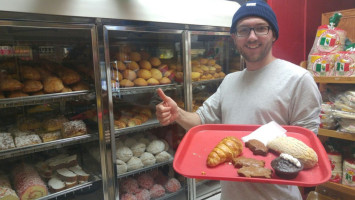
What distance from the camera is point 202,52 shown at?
291 cm

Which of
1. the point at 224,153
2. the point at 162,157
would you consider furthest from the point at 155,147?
the point at 224,153

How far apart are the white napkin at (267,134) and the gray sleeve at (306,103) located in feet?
0.58

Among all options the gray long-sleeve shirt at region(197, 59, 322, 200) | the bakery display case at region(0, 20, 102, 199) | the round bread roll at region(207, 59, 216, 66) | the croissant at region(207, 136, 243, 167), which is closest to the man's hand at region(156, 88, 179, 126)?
the gray long-sleeve shirt at region(197, 59, 322, 200)

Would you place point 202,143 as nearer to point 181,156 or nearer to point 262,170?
point 181,156

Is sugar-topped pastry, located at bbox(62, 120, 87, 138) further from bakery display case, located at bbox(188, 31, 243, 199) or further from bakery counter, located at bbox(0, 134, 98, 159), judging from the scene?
bakery display case, located at bbox(188, 31, 243, 199)

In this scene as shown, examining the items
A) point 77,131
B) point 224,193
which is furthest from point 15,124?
point 224,193

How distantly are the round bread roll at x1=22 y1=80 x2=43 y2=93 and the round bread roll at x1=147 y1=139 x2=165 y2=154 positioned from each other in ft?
3.61

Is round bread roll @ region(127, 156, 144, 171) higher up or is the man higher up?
the man

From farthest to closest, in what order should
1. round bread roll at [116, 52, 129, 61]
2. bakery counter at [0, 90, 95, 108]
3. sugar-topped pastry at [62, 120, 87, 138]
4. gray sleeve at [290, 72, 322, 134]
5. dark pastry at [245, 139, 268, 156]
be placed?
round bread roll at [116, 52, 129, 61]
sugar-topped pastry at [62, 120, 87, 138]
bakery counter at [0, 90, 95, 108]
gray sleeve at [290, 72, 322, 134]
dark pastry at [245, 139, 268, 156]

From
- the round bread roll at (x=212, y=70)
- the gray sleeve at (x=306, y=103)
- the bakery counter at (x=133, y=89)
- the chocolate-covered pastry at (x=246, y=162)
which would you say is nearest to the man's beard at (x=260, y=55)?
the gray sleeve at (x=306, y=103)

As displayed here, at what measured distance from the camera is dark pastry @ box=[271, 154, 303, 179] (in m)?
0.91

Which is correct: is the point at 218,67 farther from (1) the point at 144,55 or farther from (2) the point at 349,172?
(2) the point at 349,172

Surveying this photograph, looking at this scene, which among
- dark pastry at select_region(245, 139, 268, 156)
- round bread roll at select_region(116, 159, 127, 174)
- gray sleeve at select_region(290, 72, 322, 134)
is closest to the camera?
dark pastry at select_region(245, 139, 268, 156)

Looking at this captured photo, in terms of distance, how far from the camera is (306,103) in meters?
1.33
